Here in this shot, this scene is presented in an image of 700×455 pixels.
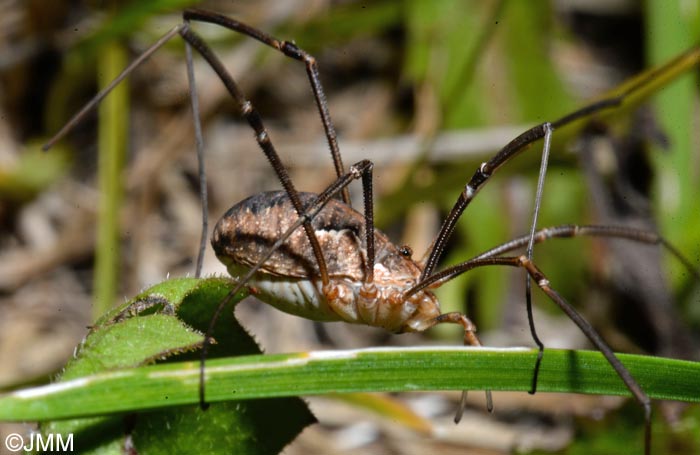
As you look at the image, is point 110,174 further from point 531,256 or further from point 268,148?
point 531,256

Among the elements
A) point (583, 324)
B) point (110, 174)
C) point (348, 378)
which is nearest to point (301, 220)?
point (348, 378)

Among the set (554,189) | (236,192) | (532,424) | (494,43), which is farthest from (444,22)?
(532,424)

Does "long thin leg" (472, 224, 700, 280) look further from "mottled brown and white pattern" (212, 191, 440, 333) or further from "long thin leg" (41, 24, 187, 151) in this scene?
"long thin leg" (41, 24, 187, 151)

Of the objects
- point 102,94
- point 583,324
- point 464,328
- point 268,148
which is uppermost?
point 102,94

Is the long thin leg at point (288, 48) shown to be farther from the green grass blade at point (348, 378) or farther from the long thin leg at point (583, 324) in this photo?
the green grass blade at point (348, 378)

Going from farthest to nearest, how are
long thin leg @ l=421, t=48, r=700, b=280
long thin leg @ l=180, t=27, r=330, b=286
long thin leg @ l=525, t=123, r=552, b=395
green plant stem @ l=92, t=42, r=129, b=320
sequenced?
green plant stem @ l=92, t=42, r=129, b=320, long thin leg @ l=421, t=48, r=700, b=280, long thin leg @ l=180, t=27, r=330, b=286, long thin leg @ l=525, t=123, r=552, b=395

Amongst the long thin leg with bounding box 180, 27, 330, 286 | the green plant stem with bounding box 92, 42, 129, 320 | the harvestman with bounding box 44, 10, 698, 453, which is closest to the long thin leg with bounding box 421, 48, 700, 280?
Result: the harvestman with bounding box 44, 10, 698, 453

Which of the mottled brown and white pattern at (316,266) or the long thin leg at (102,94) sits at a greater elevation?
the long thin leg at (102,94)

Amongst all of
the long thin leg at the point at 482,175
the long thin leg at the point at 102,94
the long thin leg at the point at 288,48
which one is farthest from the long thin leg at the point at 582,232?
the long thin leg at the point at 102,94
